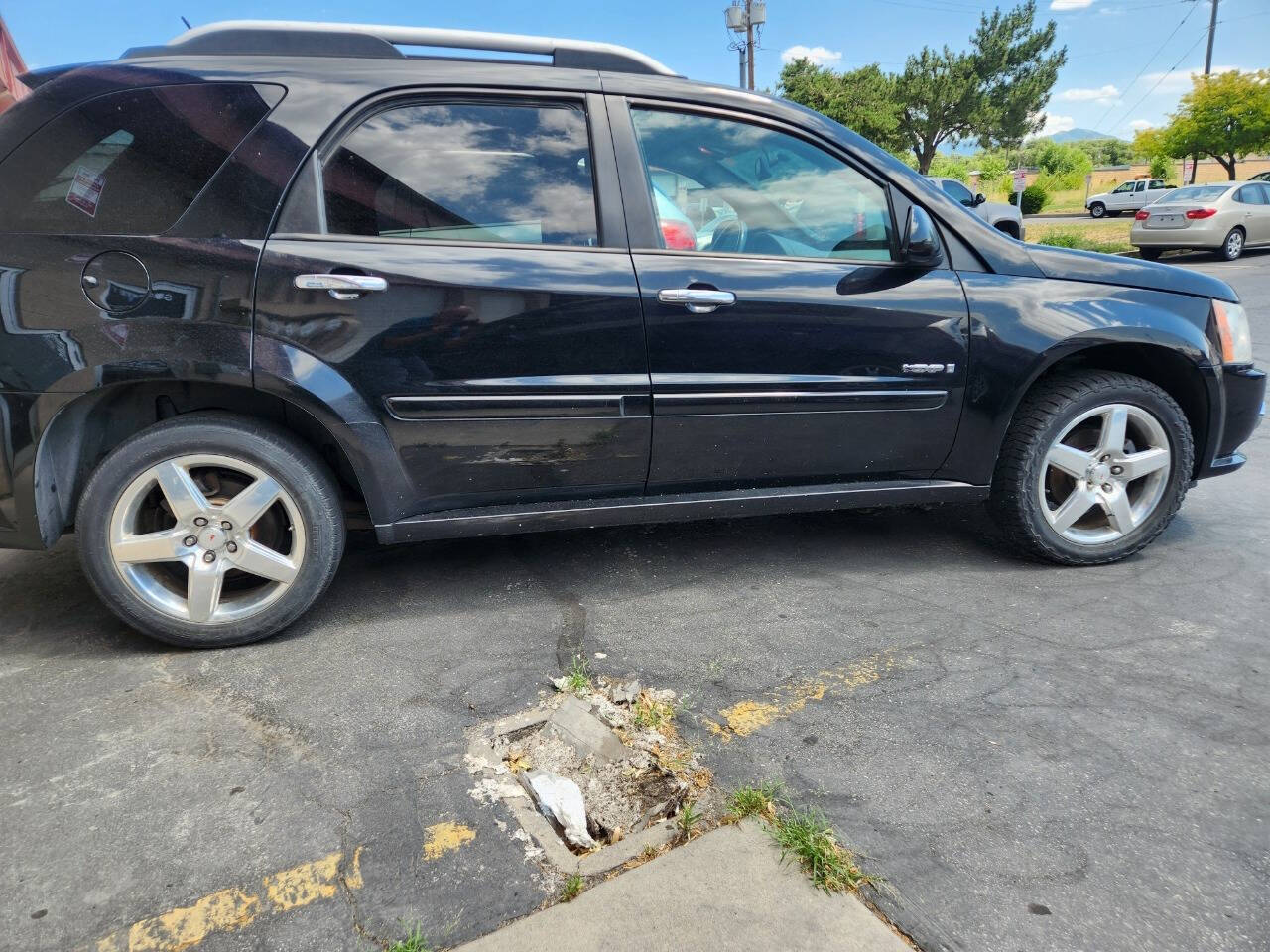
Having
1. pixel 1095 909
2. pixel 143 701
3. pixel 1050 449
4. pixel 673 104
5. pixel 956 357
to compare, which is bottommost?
pixel 1095 909

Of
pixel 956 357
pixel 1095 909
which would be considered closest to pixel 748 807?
pixel 1095 909

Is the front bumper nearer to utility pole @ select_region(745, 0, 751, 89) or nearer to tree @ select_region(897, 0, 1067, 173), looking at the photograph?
utility pole @ select_region(745, 0, 751, 89)

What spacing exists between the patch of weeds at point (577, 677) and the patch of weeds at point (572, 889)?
71 cm

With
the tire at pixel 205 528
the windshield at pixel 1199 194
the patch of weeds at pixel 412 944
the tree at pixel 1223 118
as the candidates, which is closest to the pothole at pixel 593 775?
the patch of weeds at pixel 412 944

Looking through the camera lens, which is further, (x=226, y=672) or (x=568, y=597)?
(x=568, y=597)

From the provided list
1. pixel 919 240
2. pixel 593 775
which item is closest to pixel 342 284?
pixel 593 775

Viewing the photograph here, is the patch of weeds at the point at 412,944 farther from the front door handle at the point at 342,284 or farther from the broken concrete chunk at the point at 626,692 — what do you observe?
the front door handle at the point at 342,284

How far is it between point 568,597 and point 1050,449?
1875 mm

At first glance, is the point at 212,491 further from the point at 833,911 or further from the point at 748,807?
the point at 833,911

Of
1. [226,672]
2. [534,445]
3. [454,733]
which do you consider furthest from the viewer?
[534,445]

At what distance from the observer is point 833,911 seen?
1586mm

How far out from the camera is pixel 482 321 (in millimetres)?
2531

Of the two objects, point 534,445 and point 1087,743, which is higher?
point 534,445

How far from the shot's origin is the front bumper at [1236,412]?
3227 millimetres
